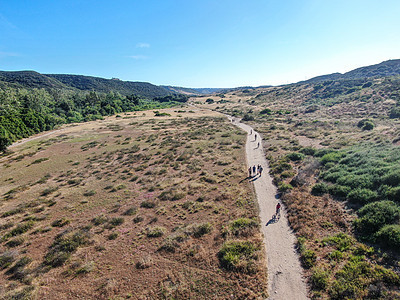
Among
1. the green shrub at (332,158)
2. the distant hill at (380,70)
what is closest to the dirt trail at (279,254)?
the green shrub at (332,158)

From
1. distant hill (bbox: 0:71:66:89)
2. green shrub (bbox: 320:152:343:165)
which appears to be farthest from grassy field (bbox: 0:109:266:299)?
distant hill (bbox: 0:71:66:89)

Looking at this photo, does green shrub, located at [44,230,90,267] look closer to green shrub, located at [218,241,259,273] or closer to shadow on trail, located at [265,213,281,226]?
green shrub, located at [218,241,259,273]

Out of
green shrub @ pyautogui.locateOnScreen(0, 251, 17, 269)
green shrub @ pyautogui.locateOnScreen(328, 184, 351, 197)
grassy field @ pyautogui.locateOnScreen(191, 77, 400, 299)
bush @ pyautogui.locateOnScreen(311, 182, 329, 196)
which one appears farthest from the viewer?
bush @ pyautogui.locateOnScreen(311, 182, 329, 196)

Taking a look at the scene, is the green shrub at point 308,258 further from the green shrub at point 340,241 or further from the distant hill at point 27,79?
the distant hill at point 27,79

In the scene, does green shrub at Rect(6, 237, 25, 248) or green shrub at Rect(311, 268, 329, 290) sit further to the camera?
green shrub at Rect(6, 237, 25, 248)

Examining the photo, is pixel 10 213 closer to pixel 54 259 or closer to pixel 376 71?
pixel 54 259

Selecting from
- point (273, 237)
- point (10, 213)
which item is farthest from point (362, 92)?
point (10, 213)

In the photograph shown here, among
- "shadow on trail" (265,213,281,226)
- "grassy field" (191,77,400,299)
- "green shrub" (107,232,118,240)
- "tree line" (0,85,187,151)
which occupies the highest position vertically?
"tree line" (0,85,187,151)
